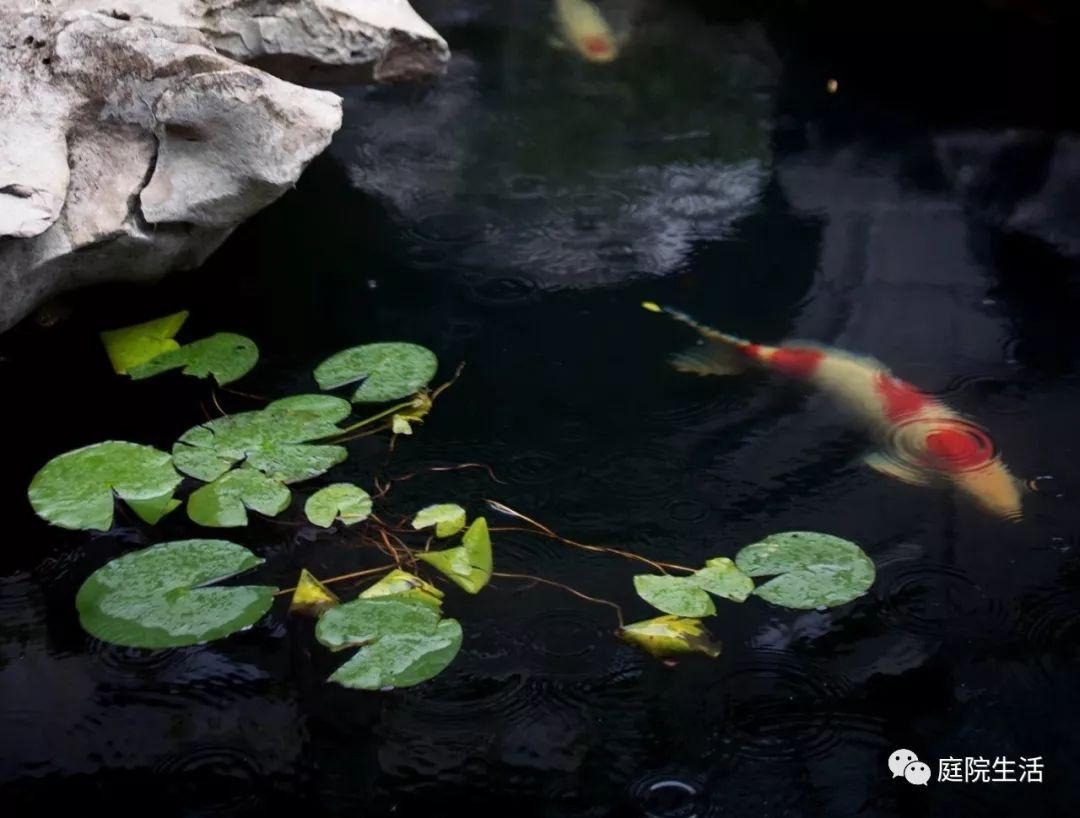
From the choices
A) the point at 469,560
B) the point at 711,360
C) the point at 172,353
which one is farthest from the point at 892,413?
the point at 172,353

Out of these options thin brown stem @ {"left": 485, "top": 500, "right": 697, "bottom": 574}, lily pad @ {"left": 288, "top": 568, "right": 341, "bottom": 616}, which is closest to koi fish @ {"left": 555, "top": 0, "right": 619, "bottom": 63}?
thin brown stem @ {"left": 485, "top": 500, "right": 697, "bottom": 574}

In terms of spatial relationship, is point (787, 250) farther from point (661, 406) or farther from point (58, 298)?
point (58, 298)

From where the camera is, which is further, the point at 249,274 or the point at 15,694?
the point at 249,274

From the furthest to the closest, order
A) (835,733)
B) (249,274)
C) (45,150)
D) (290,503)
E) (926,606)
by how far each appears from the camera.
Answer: (249,274) → (45,150) → (290,503) → (926,606) → (835,733)

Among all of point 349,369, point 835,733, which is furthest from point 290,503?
point 835,733

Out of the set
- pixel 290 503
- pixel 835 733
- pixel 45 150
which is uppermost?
pixel 45 150

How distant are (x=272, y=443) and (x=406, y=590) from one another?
1.28 feet

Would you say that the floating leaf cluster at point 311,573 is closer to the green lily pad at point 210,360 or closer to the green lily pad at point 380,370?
the green lily pad at point 380,370

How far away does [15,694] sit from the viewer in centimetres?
147

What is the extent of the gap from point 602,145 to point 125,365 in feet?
4.29

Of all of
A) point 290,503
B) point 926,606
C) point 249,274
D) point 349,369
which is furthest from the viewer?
point 249,274

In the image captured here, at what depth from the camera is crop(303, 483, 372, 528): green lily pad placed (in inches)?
66.4

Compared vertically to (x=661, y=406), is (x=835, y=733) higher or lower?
lower

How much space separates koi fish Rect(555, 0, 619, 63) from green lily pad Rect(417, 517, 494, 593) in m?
1.97
